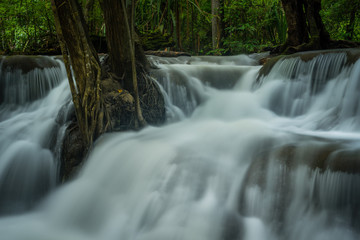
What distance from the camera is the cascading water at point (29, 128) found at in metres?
3.88

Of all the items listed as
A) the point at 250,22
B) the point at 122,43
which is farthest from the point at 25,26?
the point at 250,22

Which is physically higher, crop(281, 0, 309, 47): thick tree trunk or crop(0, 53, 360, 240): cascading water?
crop(281, 0, 309, 47): thick tree trunk

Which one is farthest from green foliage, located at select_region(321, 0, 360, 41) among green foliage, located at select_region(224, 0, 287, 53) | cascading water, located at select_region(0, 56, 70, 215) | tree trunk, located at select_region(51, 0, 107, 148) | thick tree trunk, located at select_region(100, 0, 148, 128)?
cascading water, located at select_region(0, 56, 70, 215)

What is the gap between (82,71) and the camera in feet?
13.3

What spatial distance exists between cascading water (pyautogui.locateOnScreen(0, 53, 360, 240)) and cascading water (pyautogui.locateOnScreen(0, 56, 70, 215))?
0.43 metres

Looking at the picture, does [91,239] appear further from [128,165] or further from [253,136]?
[253,136]

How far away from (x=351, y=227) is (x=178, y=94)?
12.5 feet

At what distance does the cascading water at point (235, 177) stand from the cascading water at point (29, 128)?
43 centimetres

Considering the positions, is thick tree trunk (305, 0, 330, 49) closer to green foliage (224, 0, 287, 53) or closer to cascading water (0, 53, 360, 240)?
cascading water (0, 53, 360, 240)

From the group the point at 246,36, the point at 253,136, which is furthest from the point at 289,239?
the point at 246,36

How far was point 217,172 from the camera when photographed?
3.15 metres

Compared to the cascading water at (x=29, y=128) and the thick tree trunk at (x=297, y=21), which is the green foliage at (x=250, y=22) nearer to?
the thick tree trunk at (x=297, y=21)

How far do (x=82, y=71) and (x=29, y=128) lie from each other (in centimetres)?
135

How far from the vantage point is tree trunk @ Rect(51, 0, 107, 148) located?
389cm
